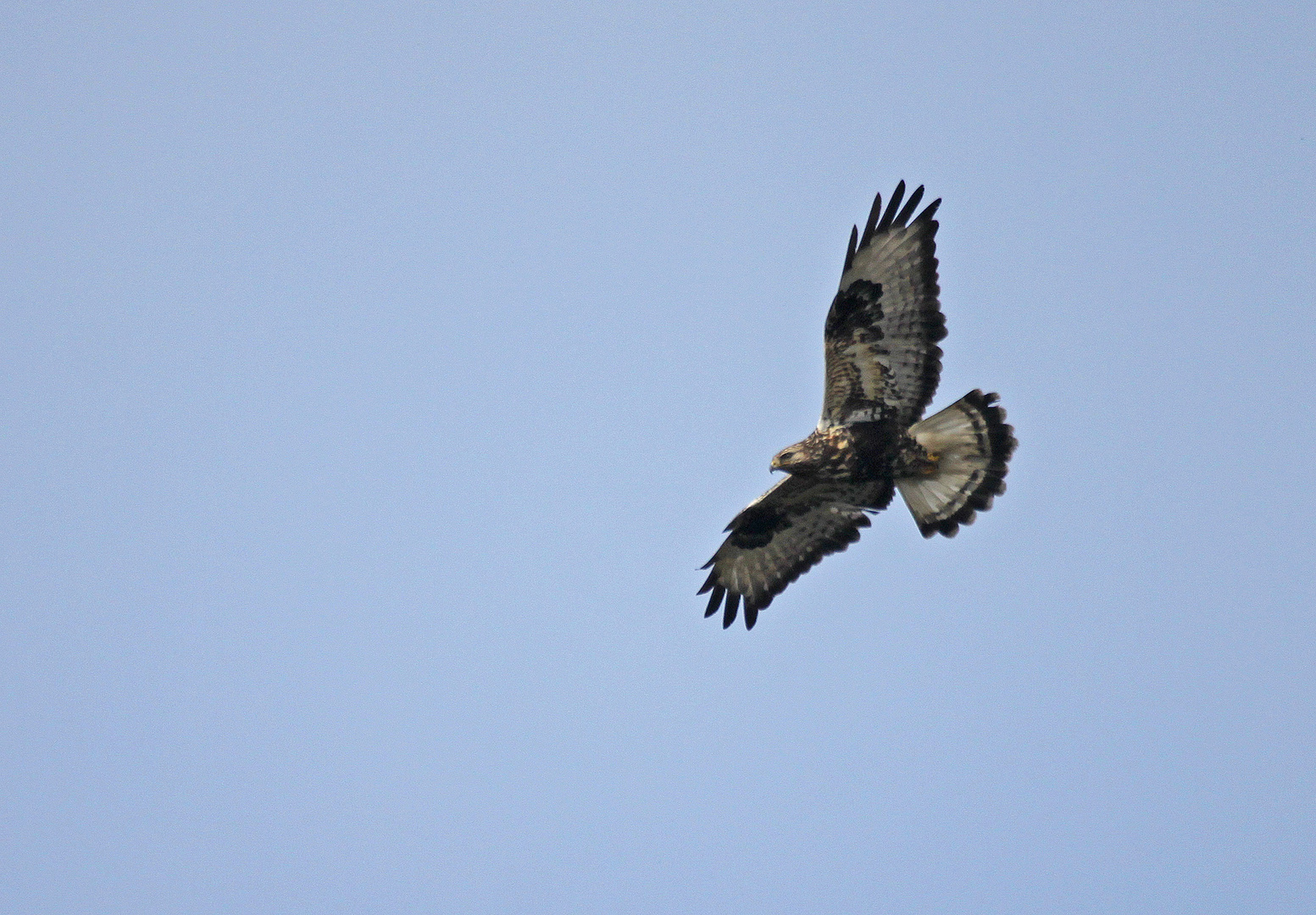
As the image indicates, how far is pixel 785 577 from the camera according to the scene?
33.9ft

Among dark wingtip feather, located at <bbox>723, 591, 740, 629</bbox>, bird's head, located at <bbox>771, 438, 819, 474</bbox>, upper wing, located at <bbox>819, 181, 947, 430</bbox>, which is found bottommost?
dark wingtip feather, located at <bbox>723, 591, 740, 629</bbox>

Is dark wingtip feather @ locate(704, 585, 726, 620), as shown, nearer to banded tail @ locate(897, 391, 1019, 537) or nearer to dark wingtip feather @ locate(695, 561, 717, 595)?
dark wingtip feather @ locate(695, 561, 717, 595)

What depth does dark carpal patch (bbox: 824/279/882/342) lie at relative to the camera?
8.98 m

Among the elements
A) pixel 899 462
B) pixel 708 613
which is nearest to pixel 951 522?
pixel 899 462

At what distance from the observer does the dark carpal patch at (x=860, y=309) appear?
8.98 metres

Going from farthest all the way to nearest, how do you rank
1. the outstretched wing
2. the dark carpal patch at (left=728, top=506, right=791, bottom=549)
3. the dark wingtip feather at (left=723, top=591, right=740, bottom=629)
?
the dark wingtip feather at (left=723, top=591, right=740, bottom=629) < the dark carpal patch at (left=728, top=506, right=791, bottom=549) < the outstretched wing

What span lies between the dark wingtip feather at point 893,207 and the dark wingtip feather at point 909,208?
5cm

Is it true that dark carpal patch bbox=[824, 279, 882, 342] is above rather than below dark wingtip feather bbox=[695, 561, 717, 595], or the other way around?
above

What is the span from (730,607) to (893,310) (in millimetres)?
3066

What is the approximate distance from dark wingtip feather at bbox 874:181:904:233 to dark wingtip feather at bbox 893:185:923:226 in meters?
0.05

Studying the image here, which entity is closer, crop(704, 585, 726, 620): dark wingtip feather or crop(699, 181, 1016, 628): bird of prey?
crop(699, 181, 1016, 628): bird of prey

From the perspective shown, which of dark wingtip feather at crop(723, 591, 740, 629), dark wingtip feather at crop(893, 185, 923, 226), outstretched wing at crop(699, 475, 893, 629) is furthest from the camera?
dark wingtip feather at crop(723, 591, 740, 629)

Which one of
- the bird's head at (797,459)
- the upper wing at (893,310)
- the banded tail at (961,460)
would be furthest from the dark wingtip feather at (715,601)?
the upper wing at (893,310)

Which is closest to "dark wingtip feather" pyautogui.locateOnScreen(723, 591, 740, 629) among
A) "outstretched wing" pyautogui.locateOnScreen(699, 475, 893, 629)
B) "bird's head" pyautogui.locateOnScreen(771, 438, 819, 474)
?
"outstretched wing" pyautogui.locateOnScreen(699, 475, 893, 629)
